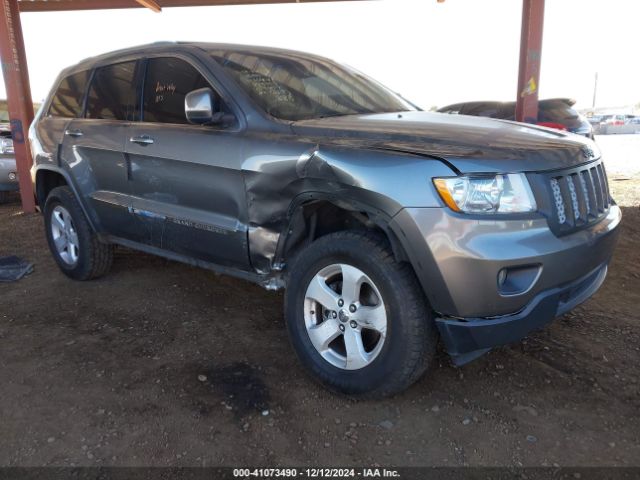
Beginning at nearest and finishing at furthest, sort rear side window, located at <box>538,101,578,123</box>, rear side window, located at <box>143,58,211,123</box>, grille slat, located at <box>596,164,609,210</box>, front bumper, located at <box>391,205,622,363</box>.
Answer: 1. front bumper, located at <box>391,205,622,363</box>
2. grille slat, located at <box>596,164,609,210</box>
3. rear side window, located at <box>143,58,211,123</box>
4. rear side window, located at <box>538,101,578,123</box>

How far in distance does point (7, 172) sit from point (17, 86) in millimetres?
1501

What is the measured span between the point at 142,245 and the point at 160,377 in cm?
122

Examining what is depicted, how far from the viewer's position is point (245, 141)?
294 cm

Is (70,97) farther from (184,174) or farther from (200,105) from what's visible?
(200,105)

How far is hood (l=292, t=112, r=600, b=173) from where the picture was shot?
89.9 inches

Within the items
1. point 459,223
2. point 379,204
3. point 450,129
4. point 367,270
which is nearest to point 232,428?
point 367,270

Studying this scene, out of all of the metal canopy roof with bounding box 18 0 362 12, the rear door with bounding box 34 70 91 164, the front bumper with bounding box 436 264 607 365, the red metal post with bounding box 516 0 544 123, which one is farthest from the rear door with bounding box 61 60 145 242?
the metal canopy roof with bounding box 18 0 362 12

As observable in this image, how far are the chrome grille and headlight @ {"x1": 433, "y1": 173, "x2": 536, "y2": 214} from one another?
0.30 feet

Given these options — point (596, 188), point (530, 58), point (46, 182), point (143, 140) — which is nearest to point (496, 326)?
point (596, 188)

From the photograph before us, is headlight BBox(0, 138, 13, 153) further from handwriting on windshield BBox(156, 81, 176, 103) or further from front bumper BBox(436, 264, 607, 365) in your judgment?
front bumper BBox(436, 264, 607, 365)

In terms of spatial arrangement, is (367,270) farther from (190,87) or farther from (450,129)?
(190,87)

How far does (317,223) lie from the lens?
2904mm

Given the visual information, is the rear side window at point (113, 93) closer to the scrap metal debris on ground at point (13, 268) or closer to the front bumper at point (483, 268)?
the scrap metal debris on ground at point (13, 268)

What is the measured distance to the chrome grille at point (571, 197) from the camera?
91.0 inches
